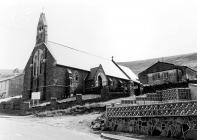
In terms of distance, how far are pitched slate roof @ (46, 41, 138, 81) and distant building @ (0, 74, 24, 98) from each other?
20.7 metres

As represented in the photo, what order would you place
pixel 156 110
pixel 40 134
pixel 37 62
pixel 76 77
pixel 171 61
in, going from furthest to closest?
pixel 171 61 < pixel 37 62 < pixel 76 77 < pixel 156 110 < pixel 40 134

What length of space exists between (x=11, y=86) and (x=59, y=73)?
24766 millimetres

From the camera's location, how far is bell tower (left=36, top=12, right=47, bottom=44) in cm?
5419

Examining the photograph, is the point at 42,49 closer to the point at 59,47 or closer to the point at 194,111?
the point at 59,47

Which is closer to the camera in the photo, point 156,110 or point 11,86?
point 156,110

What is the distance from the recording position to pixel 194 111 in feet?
43.9

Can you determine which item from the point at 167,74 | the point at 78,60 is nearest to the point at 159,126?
the point at 167,74

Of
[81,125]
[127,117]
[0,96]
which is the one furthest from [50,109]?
[0,96]

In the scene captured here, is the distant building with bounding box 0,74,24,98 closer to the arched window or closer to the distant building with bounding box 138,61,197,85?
the arched window

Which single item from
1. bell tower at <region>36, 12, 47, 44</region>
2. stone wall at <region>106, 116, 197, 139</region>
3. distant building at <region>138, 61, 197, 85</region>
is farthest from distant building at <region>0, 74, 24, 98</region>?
stone wall at <region>106, 116, 197, 139</region>

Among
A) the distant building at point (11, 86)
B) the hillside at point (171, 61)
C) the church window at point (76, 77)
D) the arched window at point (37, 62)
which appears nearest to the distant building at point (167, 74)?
the church window at point (76, 77)

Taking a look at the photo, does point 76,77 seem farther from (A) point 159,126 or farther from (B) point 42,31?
(A) point 159,126

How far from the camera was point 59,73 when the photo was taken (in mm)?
49750

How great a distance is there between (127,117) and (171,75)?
3571 cm
